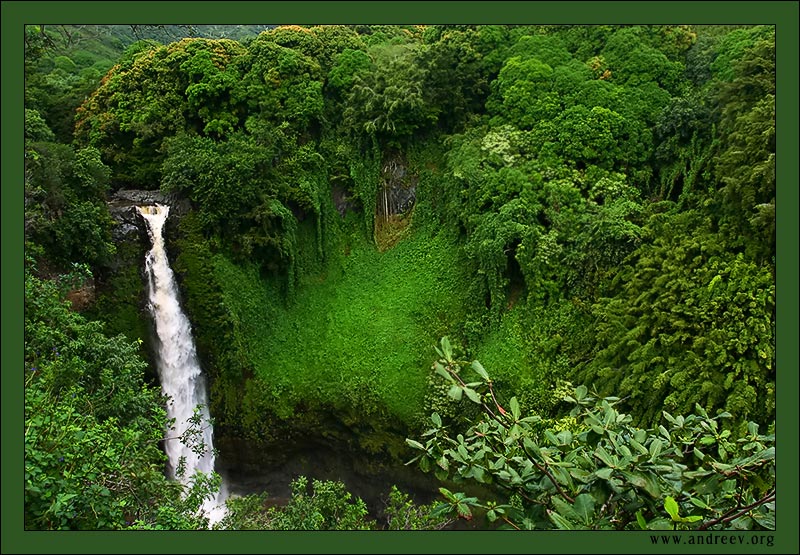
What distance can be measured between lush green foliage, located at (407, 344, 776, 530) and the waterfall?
1026 cm

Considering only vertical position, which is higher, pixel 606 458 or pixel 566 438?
pixel 606 458

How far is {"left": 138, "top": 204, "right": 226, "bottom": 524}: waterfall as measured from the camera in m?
11.8

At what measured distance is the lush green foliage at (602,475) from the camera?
258cm

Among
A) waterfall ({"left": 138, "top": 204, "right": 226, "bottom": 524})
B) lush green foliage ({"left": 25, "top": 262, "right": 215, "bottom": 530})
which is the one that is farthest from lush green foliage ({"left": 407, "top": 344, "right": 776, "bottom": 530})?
waterfall ({"left": 138, "top": 204, "right": 226, "bottom": 524})

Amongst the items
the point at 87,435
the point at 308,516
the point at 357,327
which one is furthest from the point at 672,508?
the point at 357,327

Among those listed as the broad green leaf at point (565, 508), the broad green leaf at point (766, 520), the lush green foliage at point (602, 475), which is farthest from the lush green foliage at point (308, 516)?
the broad green leaf at point (766, 520)

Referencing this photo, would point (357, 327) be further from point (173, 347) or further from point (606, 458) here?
point (606, 458)

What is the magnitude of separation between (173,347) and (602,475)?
11257 mm

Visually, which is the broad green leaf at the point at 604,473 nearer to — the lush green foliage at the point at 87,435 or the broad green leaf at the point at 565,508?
the broad green leaf at the point at 565,508

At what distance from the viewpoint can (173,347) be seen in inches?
470

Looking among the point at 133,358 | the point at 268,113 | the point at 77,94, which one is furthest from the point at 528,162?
the point at 77,94

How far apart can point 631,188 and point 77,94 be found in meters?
14.9

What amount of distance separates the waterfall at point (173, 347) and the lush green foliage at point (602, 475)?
10261mm

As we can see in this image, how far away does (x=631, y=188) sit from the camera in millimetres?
11789
